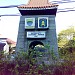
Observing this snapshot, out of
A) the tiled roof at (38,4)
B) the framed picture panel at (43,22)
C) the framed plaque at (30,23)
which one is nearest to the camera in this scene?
the tiled roof at (38,4)

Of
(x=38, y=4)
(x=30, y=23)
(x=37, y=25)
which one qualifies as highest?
(x=38, y=4)

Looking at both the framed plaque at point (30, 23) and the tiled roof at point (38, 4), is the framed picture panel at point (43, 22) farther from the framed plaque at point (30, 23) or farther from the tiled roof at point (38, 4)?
the tiled roof at point (38, 4)

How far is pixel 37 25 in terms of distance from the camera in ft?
44.9

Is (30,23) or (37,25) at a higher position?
(30,23)

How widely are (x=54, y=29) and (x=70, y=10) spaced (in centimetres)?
262

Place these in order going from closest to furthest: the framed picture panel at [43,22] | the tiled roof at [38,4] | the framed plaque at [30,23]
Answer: the tiled roof at [38,4], the framed picture panel at [43,22], the framed plaque at [30,23]

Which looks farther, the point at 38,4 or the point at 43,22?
the point at 38,4

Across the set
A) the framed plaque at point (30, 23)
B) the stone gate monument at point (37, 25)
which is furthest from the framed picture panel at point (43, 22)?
the framed plaque at point (30, 23)

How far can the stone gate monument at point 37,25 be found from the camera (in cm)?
1344

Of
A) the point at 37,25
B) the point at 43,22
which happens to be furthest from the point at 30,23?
the point at 43,22

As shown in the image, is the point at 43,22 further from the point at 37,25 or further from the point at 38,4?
the point at 38,4

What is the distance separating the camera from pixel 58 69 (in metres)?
6.88

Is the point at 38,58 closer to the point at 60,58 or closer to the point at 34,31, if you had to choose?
the point at 60,58

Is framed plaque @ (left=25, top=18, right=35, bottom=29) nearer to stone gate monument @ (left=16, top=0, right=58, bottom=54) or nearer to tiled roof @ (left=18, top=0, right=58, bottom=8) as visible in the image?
stone gate monument @ (left=16, top=0, right=58, bottom=54)
